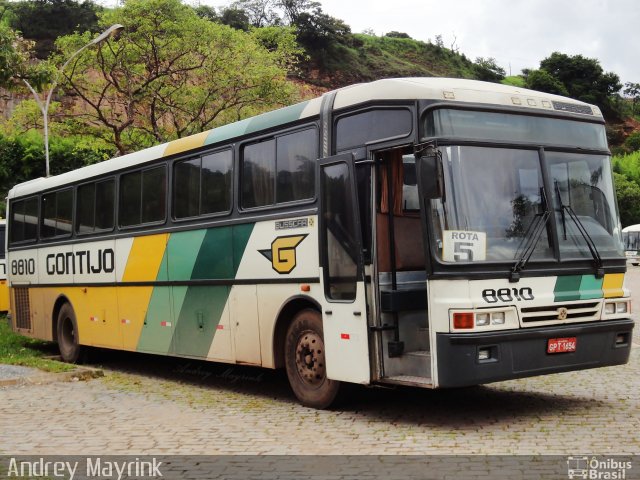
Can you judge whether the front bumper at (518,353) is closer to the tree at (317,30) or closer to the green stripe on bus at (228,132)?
the green stripe on bus at (228,132)

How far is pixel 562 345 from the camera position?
8.41 m

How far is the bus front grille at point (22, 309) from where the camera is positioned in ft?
57.9

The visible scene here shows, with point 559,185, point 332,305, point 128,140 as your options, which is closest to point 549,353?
point 559,185

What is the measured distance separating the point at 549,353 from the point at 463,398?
1.95m

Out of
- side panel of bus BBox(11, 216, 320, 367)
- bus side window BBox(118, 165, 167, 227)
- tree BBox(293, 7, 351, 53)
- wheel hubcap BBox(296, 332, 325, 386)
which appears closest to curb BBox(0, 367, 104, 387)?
side panel of bus BBox(11, 216, 320, 367)

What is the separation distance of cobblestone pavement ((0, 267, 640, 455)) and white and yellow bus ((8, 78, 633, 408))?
0.50 metres

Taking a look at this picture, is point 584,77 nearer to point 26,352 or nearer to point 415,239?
point 26,352

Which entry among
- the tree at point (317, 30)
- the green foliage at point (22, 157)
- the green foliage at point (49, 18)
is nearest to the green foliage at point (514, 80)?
the tree at point (317, 30)

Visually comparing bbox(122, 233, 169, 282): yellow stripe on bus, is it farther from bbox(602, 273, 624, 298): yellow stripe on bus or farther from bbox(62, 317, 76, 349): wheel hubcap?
bbox(602, 273, 624, 298): yellow stripe on bus

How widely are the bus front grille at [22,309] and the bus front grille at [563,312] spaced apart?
1201 cm

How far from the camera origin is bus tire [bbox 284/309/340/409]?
9.45 meters

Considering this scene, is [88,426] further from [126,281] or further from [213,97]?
[213,97]

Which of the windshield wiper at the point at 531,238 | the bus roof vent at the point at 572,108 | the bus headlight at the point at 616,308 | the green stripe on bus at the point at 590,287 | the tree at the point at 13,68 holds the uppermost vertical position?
the tree at the point at 13,68

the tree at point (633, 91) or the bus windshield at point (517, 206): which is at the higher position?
the tree at point (633, 91)
